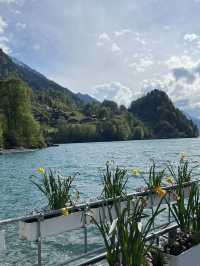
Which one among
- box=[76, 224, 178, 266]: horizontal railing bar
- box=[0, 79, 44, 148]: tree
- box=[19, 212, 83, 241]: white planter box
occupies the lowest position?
box=[76, 224, 178, 266]: horizontal railing bar

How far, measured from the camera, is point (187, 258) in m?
4.30

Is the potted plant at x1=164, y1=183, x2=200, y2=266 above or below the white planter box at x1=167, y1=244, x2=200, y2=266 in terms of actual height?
above

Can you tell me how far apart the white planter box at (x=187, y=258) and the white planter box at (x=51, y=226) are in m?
1.25

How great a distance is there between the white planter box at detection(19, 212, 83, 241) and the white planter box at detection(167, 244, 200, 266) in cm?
125

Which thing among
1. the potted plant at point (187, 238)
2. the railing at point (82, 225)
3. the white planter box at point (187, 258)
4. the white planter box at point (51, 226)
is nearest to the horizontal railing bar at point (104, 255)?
the railing at point (82, 225)

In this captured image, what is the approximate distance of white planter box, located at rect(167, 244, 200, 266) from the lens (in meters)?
4.19

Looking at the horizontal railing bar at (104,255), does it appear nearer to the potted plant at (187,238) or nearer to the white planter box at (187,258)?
the potted plant at (187,238)

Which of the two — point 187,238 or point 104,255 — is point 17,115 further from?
point 187,238

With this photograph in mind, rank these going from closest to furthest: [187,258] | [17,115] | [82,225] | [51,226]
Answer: [187,258], [51,226], [82,225], [17,115]

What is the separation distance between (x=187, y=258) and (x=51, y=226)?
63.1 inches

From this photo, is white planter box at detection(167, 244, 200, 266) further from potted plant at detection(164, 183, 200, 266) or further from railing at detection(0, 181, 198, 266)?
railing at detection(0, 181, 198, 266)

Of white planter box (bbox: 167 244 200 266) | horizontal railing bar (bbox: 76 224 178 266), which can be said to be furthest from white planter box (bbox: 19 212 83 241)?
white planter box (bbox: 167 244 200 266)

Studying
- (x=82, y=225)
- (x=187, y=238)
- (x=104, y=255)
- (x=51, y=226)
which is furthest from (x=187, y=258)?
(x=51, y=226)

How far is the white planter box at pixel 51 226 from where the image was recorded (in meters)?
4.27
